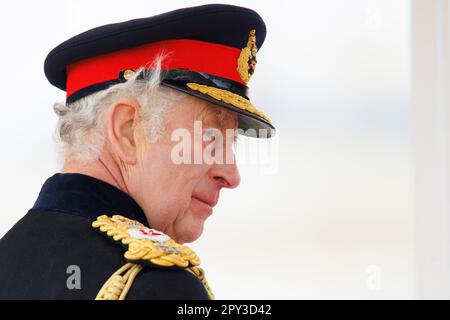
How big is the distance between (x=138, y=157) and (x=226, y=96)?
0.64 ft

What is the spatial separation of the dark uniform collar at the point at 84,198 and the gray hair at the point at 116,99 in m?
0.06

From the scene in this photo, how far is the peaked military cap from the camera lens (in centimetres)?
118

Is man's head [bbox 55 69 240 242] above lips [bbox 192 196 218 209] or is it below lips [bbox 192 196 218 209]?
above

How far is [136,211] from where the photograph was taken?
1.12 m

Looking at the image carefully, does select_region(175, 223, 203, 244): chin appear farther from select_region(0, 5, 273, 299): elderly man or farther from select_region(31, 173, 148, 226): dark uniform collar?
select_region(31, 173, 148, 226): dark uniform collar

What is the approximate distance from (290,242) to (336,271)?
0.54 feet

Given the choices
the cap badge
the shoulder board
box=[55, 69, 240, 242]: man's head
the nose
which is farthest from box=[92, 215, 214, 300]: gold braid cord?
the cap badge

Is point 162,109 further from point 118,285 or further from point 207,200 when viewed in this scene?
point 118,285

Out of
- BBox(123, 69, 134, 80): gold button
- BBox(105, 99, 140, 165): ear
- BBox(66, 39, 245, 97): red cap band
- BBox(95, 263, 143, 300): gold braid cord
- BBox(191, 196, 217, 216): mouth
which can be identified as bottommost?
BBox(95, 263, 143, 300): gold braid cord

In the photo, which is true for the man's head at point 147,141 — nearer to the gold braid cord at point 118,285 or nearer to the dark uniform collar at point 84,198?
the dark uniform collar at point 84,198

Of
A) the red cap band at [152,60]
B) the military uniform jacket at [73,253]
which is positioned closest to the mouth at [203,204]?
the military uniform jacket at [73,253]

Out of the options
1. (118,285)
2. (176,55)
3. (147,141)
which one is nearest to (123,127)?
(147,141)

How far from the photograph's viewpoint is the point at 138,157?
3.73 ft
